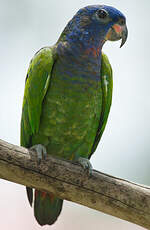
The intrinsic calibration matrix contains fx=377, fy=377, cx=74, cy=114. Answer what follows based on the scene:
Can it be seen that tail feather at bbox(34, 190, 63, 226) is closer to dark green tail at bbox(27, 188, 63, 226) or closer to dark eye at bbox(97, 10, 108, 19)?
dark green tail at bbox(27, 188, 63, 226)

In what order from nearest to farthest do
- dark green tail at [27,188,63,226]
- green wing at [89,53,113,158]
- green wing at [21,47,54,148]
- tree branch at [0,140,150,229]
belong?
tree branch at [0,140,150,229], green wing at [21,47,54,148], dark green tail at [27,188,63,226], green wing at [89,53,113,158]

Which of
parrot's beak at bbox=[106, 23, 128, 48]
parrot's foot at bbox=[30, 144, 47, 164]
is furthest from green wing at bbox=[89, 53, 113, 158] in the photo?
parrot's foot at bbox=[30, 144, 47, 164]

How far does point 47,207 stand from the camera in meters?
3.57

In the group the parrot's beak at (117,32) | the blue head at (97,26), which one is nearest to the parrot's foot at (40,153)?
the blue head at (97,26)

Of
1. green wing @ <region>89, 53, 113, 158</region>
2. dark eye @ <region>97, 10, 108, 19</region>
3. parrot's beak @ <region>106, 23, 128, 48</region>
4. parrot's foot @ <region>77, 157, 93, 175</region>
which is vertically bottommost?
parrot's foot @ <region>77, 157, 93, 175</region>

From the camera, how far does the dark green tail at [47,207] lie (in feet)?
11.6

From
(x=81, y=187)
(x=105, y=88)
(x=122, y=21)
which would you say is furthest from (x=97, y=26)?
(x=81, y=187)

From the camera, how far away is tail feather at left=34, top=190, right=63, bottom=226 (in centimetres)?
354

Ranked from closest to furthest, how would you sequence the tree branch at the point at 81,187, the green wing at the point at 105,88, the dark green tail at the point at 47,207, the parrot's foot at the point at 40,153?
the tree branch at the point at 81,187
the parrot's foot at the point at 40,153
the dark green tail at the point at 47,207
the green wing at the point at 105,88

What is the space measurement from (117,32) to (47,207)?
5.91 feet

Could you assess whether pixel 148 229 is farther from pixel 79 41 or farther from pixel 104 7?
pixel 104 7

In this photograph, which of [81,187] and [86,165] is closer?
[81,187]

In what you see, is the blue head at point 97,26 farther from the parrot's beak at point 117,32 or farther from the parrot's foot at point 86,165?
the parrot's foot at point 86,165

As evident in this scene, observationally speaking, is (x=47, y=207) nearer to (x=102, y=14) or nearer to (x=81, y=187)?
(x=81, y=187)
